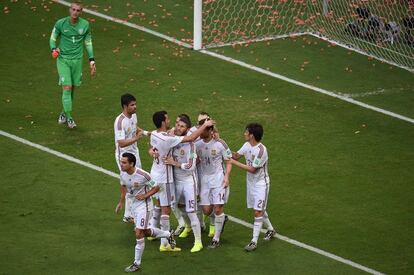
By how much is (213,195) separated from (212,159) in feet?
1.61

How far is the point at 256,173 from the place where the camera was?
50.6 ft

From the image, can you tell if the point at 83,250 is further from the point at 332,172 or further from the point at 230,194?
the point at 332,172

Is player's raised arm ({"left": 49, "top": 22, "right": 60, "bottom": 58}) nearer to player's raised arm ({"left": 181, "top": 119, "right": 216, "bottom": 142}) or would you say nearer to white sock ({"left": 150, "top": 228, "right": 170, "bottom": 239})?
player's raised arm ({"left": 181, "top": 119, "right": 216, "bottom": 142})

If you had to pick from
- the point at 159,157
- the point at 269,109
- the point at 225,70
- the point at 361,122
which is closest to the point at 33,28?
the point at 225,70

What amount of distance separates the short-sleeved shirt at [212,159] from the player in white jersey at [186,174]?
0.21 metres

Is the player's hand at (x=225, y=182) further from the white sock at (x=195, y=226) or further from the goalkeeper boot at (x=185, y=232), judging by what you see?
the goalkeeper boot at (x=185, y=232)

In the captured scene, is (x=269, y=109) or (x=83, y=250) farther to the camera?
(x=269, y=109)

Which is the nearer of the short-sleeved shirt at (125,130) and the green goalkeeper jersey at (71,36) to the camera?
the short-sleeved shirt at (125,130)

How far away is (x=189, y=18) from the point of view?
24672 millimetres

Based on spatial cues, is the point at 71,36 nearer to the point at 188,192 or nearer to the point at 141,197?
the point at 188,192

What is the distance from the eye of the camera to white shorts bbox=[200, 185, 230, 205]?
1539 centimetres

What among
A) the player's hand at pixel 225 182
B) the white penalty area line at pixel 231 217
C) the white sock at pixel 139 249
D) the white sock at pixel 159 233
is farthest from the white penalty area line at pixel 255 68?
the white sock at pixel 139 249

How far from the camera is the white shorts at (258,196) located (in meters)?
15.3

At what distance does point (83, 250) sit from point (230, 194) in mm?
2914
